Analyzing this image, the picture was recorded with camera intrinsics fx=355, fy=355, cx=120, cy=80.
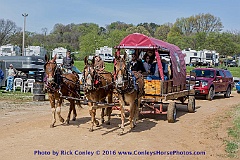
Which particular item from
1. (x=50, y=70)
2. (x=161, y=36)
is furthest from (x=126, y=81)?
(x=161, y=36)

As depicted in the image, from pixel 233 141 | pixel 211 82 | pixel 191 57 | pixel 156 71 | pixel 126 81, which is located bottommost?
pixel 233 141

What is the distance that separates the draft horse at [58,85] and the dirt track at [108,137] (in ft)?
2.65

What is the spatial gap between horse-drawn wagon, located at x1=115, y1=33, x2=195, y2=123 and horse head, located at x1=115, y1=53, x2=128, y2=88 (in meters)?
2.20

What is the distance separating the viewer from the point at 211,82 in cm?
2230

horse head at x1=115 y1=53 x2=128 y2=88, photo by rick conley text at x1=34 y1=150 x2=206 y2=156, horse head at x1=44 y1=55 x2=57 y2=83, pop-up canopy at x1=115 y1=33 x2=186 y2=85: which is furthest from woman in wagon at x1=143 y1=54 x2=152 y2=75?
photo by rick conley text at x1=34 y1=150 x2=206 y2=156

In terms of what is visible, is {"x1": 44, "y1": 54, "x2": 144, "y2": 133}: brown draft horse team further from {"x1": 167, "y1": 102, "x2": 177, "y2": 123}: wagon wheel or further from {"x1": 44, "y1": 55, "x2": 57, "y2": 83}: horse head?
{"x1": 167, "y1": 102, "x2": 177, "y2": 123}: wagon wheel

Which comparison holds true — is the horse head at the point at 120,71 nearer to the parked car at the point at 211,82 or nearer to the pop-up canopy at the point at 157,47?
the pop-up canopy at the point at 157,47

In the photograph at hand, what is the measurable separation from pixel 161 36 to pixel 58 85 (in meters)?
90.3

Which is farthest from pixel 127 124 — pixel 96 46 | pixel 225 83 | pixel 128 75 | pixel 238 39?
pixel 238 39

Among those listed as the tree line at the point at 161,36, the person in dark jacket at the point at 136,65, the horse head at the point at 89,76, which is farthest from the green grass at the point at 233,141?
the tree line at the point at 161,36

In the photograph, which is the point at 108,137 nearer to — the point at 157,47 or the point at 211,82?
the point at 157,47

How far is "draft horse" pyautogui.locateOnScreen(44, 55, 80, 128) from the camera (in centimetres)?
1115

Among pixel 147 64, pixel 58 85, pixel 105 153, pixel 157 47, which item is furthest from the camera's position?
pixel 147 64

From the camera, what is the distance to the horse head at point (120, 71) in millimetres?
10469
